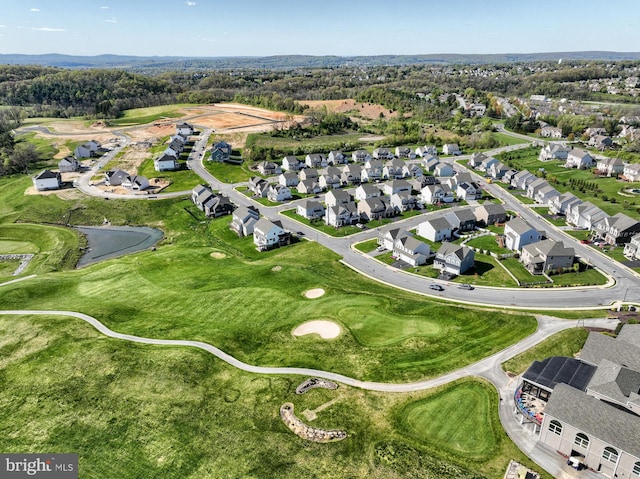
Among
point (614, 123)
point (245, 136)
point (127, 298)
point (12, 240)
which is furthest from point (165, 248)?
point (614, 123)

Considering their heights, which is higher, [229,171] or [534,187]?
[534,187]

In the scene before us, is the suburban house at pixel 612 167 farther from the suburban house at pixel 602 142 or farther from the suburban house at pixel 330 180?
the suburban house at pixel 330 180

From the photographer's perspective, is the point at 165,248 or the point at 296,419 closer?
the point at 296,419

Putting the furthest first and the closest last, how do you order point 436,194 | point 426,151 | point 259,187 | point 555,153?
point 426,151 < point 555,153 < point 259,187 < point 436,194

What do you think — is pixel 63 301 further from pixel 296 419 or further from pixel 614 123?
pixel 614 123

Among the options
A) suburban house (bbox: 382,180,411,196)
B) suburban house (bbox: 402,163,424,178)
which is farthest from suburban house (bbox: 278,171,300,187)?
suburban house (bbox: 402,163,424,178)

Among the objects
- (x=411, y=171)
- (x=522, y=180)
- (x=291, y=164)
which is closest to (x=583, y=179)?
(x=522, y=180)

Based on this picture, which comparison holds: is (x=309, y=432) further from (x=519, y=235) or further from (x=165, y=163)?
(x=165, y=163)
